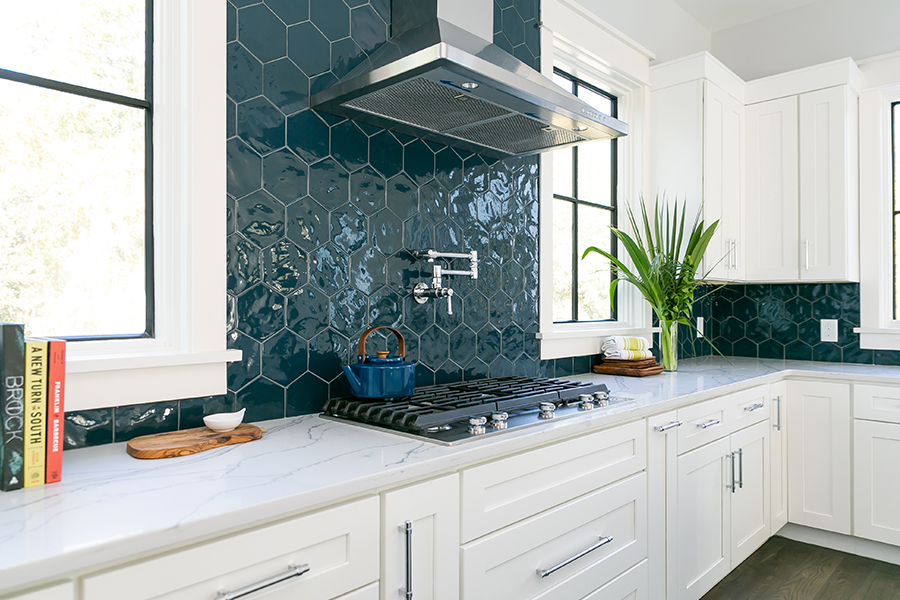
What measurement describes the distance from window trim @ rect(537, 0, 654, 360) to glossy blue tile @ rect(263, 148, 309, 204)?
1.18 meters

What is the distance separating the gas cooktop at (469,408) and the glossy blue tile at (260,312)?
10.6 inches

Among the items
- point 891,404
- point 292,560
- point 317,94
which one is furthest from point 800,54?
point 292,560

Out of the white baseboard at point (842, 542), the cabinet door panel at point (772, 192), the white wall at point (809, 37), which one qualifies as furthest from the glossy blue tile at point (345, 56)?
the white baseboard at point (842, 542)

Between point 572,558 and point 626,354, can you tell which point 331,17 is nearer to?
point 572,558

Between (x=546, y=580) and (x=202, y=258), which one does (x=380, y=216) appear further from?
(x=546, y=580)

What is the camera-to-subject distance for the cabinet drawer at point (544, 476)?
4.50 ft

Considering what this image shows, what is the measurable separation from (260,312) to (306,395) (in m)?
0.28

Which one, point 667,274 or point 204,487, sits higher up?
point 667,274

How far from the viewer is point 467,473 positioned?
4.41 feet

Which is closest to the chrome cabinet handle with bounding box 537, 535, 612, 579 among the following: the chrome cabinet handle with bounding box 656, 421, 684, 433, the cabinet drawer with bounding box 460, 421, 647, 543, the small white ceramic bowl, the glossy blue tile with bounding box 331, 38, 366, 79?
the cabinet drawer with bounding box 460, 421, 647, 543

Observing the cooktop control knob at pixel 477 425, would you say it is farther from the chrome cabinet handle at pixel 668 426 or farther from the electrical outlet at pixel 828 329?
the electrical outlet at pixel 828 329

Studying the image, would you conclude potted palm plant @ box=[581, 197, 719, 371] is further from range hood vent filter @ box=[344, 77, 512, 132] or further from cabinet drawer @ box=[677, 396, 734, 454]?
range hood vent filter @ box=[344, 77, 512, 132]

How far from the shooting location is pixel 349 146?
1.84m

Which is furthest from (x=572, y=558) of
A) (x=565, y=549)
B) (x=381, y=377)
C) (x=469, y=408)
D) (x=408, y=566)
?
(x=381, y=377)
